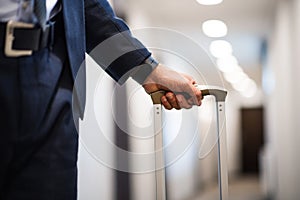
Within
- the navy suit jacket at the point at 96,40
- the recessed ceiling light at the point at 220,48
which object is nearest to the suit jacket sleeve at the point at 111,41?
the navy suit jacket at the point at 96,40

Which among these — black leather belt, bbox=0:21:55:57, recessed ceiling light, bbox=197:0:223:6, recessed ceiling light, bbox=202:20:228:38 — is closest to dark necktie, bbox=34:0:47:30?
black leather belt, bbox=0:21:55:57

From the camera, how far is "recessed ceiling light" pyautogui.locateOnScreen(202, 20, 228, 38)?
5.86 feet

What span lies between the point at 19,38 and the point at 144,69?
0.28m

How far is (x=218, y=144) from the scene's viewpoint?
0.78 metres

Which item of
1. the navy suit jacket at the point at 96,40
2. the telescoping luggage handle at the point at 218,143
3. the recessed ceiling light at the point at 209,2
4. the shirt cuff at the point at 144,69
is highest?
the recessed ceiling light at the point at 209,2

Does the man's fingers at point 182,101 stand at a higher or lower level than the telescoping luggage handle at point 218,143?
higher

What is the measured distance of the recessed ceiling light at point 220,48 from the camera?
1591 mm

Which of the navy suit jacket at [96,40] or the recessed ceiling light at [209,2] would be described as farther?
the recessed ceiling light at [209,2]

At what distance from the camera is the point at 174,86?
72cm

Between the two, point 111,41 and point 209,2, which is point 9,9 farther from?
point 209,2

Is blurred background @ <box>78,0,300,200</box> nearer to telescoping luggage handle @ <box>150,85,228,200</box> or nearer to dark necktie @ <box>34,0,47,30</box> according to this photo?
telescoping luggage handle @ <box>150,85,228,200</box>

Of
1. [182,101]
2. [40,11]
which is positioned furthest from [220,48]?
[40,11]

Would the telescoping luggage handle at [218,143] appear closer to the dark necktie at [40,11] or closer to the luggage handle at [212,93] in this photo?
the luggage handle at [212,93]

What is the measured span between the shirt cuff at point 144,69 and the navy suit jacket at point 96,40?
1 centimetres
